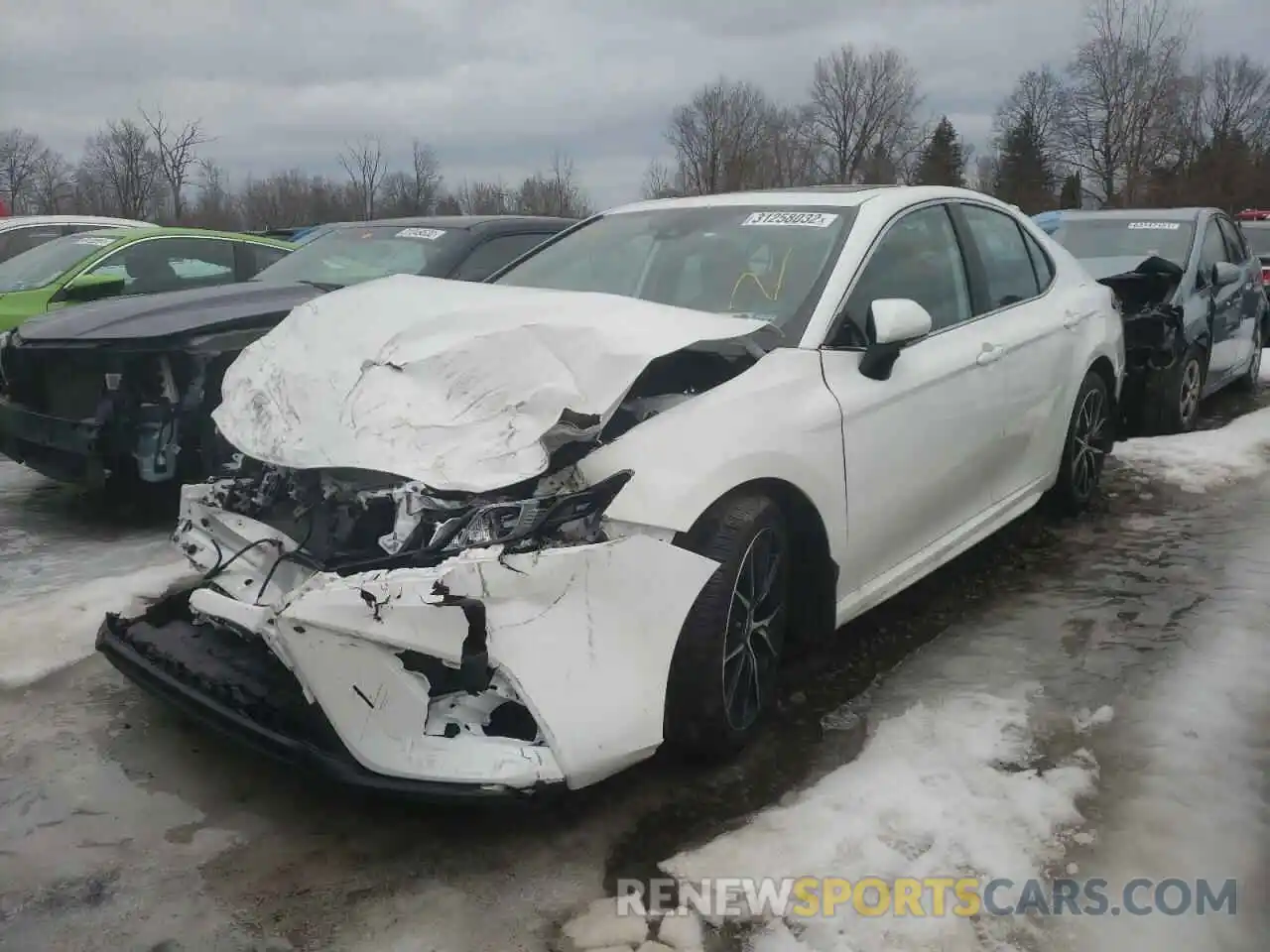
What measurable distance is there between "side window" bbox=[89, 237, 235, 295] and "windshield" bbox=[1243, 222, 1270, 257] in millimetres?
12624

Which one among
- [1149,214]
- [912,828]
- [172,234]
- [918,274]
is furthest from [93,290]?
[1149,214]

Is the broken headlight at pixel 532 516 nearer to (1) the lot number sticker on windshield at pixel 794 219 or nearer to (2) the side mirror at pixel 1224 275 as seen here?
(1) the lot number sticker on windshield at pixel 794 219

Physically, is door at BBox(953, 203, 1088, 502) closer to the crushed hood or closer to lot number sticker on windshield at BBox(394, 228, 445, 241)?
the crushed hood

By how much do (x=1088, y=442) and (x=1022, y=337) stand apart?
4.20 ft

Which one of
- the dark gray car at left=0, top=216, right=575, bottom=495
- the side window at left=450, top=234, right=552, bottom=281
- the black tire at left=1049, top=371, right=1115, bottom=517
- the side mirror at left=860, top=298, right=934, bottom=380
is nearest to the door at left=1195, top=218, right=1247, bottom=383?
the black tire at left=1049, top=371, right=1115, bottom=517

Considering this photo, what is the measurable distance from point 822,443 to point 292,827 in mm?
1824

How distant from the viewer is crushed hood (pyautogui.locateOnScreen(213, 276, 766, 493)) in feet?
8.76

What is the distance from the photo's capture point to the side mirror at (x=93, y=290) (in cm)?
685

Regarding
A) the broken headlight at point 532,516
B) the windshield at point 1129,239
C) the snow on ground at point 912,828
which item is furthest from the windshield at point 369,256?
the windshield at point 1129,239

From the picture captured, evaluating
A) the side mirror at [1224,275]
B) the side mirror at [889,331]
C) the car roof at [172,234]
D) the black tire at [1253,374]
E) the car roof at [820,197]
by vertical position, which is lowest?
the black tire at [1253,374]

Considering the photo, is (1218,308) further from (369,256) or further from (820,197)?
(369,256)

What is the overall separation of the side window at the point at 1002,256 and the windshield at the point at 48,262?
5.98 meters

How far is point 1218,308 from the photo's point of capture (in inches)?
321

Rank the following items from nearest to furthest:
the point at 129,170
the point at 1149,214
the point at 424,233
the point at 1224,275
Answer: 1. the point at 424,233
2. the point at 1224,275
3. the point at 1149,214
4. the point at 129,170
